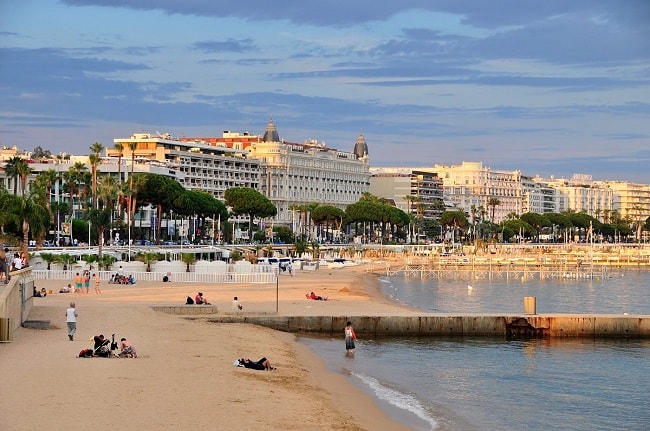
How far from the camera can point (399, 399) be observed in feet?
92.3

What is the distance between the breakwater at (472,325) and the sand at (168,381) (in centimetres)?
227

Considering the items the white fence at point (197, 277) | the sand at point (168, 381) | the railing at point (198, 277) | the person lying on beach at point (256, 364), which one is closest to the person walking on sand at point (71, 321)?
the sand at point (168, 381)

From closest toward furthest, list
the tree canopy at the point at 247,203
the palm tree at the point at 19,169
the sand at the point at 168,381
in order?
1. the sand at the point at 168,381
2. the palm tree at the point at 19,169
3. the tree canopy at the point at 247,203

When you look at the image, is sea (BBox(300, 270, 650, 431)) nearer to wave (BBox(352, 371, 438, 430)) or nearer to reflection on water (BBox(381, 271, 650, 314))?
wave (BBox(352, 371, 438, 430))

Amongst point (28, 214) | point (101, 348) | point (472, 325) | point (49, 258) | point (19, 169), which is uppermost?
point (19, 169)

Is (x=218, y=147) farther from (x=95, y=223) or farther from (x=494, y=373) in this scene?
(x=494, y=373)

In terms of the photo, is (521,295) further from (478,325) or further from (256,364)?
(256,364)

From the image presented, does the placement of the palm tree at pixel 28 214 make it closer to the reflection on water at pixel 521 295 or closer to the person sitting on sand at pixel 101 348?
the reflection on water at pixel 521 295

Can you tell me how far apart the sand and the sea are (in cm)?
122

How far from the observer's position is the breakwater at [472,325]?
1692 inches

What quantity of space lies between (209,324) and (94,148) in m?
67.7

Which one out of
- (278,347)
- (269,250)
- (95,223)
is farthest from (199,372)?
(269,250)

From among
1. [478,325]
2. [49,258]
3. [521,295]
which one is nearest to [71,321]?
[478,325]

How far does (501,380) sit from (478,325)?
36.1 ft
